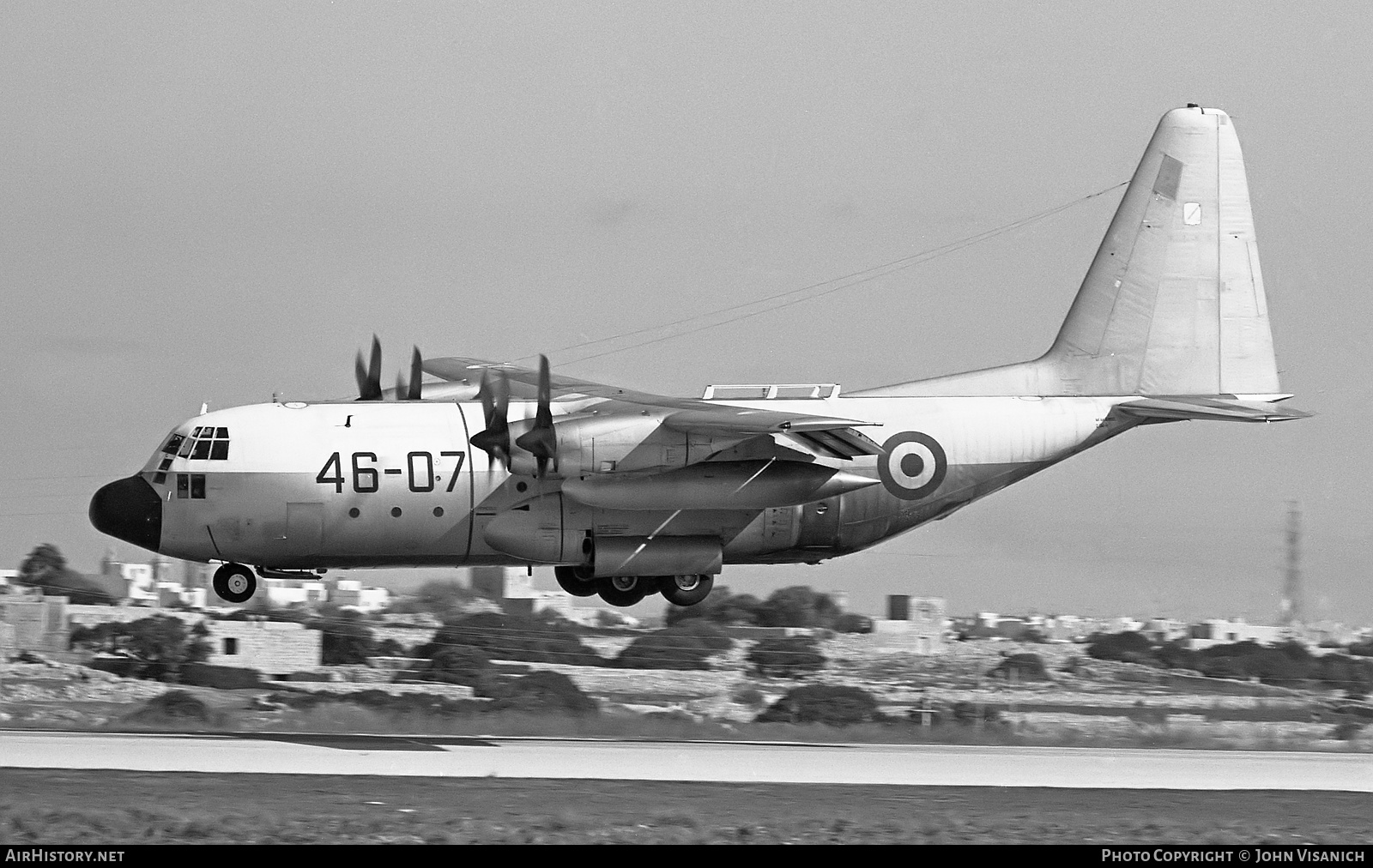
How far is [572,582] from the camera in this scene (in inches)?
1030

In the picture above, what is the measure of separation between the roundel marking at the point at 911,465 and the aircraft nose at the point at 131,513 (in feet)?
37.6

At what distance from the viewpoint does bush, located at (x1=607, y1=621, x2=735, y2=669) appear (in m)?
38.3

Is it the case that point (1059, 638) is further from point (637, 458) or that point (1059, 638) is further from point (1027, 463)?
point (637, 458)

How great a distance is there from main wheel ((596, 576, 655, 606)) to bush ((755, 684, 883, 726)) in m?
5.44

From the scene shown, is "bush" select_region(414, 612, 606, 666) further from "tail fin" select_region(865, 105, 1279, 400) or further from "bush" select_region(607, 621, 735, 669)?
"tail fin" select_region(865, 105, 1279, 400)

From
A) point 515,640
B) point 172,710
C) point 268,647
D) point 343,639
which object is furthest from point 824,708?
point 268,647

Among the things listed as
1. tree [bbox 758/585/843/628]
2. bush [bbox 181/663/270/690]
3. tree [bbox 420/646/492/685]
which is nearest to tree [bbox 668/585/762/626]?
tree [bbox 758/585/843/628]

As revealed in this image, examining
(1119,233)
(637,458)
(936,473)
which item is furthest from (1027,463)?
(637,458)

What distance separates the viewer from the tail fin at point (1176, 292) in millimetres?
28453

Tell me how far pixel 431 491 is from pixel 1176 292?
1392cm

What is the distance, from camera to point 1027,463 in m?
27.1

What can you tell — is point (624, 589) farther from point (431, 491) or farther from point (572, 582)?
point (431, 491)

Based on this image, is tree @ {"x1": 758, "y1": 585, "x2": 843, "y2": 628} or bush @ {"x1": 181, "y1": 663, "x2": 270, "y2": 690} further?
tree @ {"x1": 758, "y1": 585, "x2": 843, "y2": 628}
